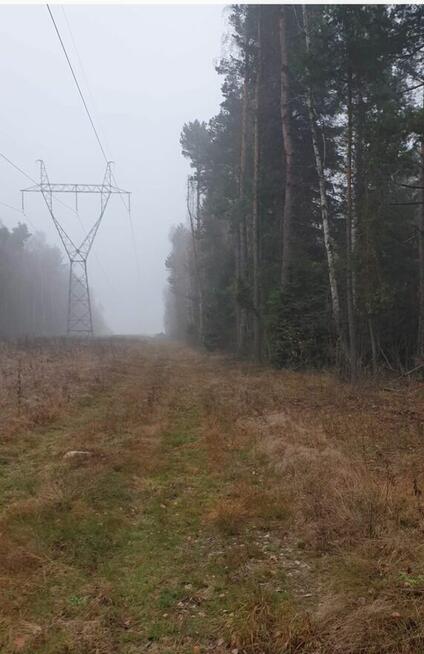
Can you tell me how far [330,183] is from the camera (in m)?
16.6

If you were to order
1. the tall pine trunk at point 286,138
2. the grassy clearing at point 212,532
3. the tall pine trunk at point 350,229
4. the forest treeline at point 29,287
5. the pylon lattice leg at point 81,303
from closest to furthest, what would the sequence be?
1. the grassy clearing at point 212,532
2. the tall pine trunk at point 350,229
3. the tall pine trunk at point 286,138
4. the pylon lattice leg at point 81,303
5. the forest treeline at point 29,287

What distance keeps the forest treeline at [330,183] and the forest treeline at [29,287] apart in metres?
35.1

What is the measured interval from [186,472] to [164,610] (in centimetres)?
309

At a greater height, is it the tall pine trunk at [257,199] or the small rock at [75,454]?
the tall pine trunk at [257,199]

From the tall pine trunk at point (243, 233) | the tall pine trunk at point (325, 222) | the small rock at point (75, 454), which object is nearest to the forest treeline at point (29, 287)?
the tall pine trunk at point (243, 233)

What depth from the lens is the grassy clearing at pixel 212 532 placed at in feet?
10.4

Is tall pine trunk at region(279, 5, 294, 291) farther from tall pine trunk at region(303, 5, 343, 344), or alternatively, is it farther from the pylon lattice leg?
the pylon lattice leg

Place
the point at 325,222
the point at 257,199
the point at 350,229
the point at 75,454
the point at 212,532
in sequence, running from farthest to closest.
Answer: the point at 257,199
the point at 325,222
the point at 350,229
the point at 75,454
the point at 212,532

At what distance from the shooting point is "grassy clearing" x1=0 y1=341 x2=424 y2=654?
3160mm

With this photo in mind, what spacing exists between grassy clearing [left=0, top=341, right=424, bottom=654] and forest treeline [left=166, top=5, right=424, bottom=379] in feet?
20.7

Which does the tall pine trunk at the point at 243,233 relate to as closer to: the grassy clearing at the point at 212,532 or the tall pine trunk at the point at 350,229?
the tall pine trunk at the point at 350,229

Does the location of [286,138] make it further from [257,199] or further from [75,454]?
[75,454]

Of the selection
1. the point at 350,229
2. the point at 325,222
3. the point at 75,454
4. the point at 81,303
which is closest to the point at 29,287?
the point at 81,303

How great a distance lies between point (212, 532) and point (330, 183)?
14.4 meters
